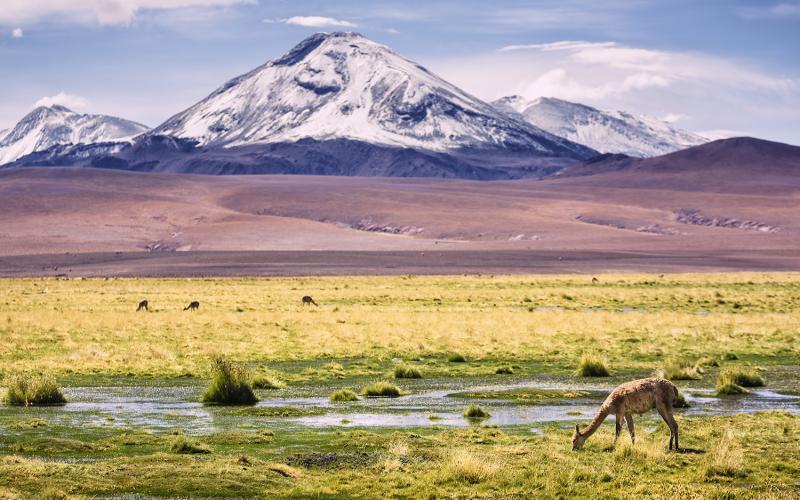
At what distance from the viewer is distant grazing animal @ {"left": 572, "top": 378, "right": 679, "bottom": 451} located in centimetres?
1741

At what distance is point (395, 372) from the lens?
3188 centimetres

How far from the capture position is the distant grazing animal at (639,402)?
17.4 metres

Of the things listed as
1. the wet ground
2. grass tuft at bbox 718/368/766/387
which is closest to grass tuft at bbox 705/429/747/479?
the wet ground

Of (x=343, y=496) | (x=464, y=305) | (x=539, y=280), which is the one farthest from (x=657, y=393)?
(x=539, y=280)

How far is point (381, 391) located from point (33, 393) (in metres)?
8.32

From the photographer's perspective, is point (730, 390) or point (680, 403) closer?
point (680, 403)

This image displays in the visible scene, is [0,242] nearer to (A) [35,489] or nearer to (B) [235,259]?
(B) [235,259]

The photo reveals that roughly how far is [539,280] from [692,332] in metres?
57.7

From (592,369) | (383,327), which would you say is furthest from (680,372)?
(383,327)

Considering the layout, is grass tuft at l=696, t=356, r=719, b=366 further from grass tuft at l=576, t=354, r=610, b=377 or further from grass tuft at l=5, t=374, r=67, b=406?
grass tuft at l=5, t=374, r=67, b=406

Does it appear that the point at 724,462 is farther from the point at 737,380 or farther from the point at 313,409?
the point at 737,380

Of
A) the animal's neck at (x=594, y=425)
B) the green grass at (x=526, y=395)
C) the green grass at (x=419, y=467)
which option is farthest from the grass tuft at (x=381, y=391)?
the animal's neck at (x=594, y=425)

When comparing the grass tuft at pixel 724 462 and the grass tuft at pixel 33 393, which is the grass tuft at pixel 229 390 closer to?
the grass tuft at pixel 33 393

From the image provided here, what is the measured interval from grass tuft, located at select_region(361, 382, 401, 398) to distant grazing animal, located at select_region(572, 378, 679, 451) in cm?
984
